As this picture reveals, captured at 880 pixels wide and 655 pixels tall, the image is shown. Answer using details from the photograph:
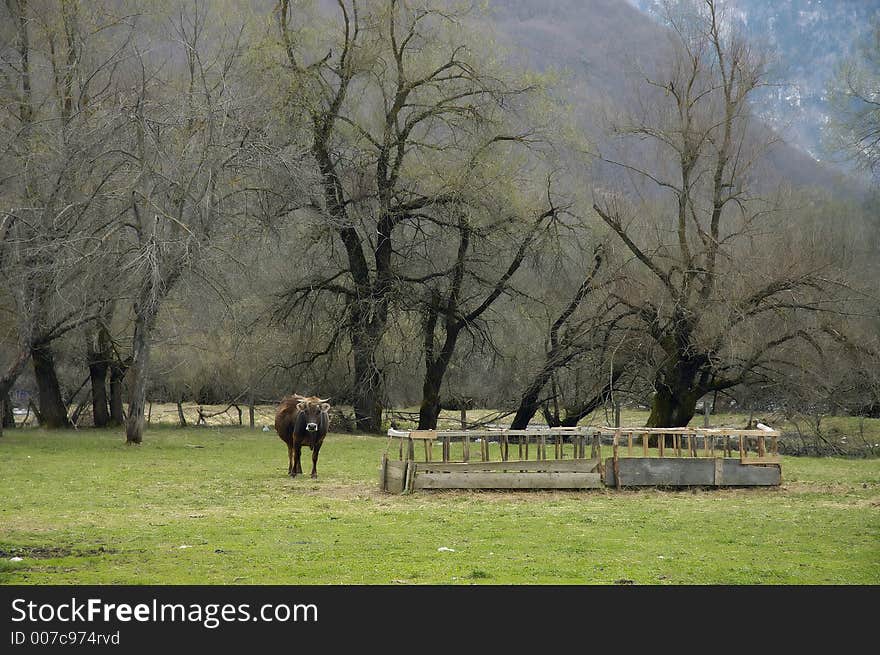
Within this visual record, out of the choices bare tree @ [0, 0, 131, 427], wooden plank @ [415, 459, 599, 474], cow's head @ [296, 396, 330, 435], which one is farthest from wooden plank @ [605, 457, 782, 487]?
bare tree @ [0, 0, 131, 427]

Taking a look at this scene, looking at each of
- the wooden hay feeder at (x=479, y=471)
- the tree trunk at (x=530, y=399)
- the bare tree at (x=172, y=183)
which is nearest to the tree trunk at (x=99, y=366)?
the bare tree at (x=172, y=183)

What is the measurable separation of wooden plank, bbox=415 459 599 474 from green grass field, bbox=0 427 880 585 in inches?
19.1

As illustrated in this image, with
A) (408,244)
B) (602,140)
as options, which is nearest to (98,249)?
(408,244)

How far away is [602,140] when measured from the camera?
3612 cm

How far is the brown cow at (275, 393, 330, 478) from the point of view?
69.3 ft

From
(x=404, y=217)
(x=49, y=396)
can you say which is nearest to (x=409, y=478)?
(x=404, y=217)

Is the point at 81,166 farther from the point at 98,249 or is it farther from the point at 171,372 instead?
the point at 171,372

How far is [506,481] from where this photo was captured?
61.6 ft

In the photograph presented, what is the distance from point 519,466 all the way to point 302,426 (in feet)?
15.9

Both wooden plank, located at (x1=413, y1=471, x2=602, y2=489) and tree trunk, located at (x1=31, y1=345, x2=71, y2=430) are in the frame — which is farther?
tree trunk, located at (x1=31, y1=345, x2=71, y2=430)

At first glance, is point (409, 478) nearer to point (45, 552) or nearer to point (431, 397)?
point (45, 552)

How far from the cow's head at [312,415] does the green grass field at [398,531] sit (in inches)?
44.1

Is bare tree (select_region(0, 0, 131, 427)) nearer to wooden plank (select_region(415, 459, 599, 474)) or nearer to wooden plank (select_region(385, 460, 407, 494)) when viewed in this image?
wooden plank (select_region(385, 460, 407, 494))

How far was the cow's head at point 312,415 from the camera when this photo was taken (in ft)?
68.7
